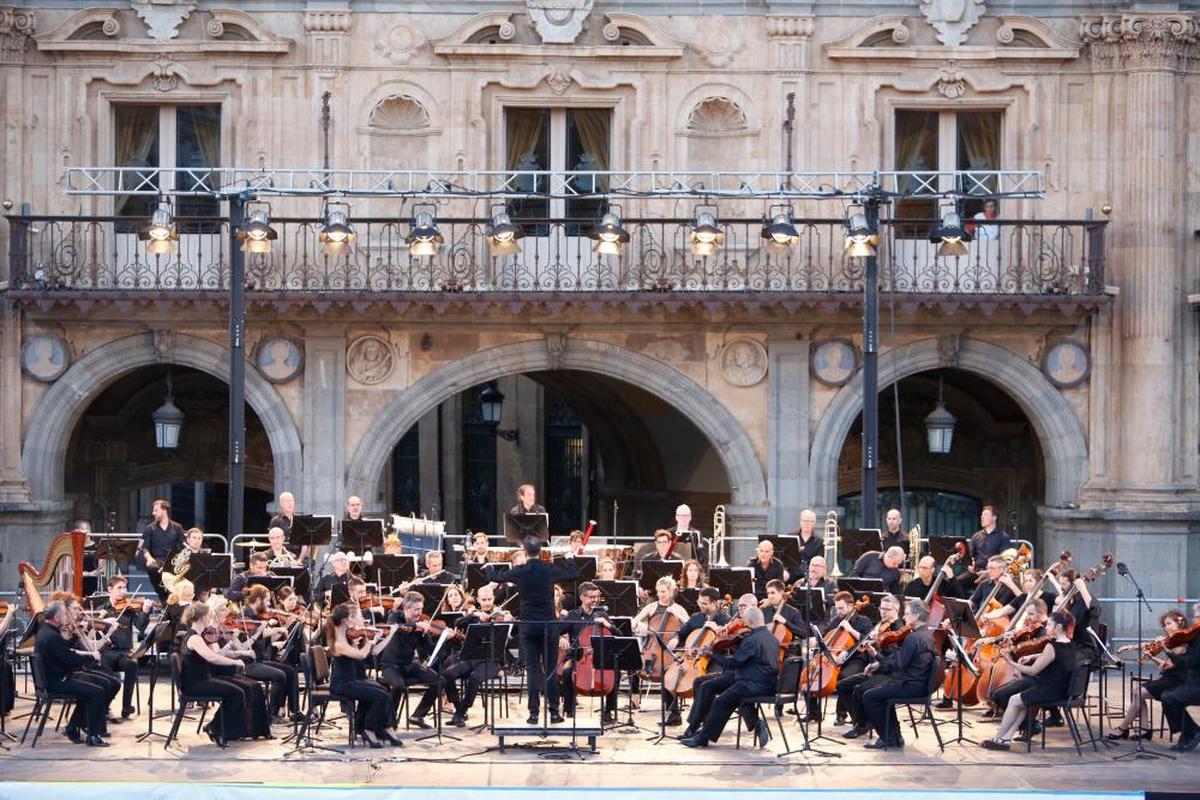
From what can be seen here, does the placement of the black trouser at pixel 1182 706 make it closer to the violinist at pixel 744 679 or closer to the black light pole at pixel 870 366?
the violinist at pixel 744 679

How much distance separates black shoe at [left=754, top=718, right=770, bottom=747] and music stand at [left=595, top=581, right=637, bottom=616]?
82.3 inches

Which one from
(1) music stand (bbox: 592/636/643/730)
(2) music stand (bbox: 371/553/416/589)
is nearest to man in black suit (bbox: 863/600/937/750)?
(1) music stand (bbox: 592/636/643/730)

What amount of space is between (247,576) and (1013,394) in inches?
408

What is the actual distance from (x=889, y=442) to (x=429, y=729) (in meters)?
12.1

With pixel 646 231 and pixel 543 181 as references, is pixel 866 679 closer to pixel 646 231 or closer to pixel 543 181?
pixel 646 231

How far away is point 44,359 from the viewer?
29094 mm

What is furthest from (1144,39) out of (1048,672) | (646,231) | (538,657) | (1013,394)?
(538,657)

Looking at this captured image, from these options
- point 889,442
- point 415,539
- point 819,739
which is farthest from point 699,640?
point 889,442

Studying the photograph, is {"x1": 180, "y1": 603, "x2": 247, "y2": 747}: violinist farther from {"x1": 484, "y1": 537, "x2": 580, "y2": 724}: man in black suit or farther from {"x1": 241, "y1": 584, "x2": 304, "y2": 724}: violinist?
{"x1": 484, "y1": 537, "x2": 580, "y2": 724}: man in black suit

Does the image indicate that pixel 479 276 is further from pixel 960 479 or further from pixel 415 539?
pixel 960 479

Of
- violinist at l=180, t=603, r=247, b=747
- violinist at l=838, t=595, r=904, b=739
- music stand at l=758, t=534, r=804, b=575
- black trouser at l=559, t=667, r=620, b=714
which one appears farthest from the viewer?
music stand at l=758, t=534, r=804, b=575

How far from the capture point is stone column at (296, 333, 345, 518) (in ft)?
95.7

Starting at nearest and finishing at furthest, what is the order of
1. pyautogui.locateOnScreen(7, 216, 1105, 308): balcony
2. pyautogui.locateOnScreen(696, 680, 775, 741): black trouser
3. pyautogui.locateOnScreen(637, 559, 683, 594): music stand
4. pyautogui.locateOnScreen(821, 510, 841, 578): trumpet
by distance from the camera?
1. pyautogui.locateOnScreen(696, 680, 775, 741): black trouser
2. pyautogui.locateOnScreen(637, 559, 683, 594): music stand
3. pyautogui.locateOnScreen(821, 510, 841, 578): trumpet
4. pyautogui.locateOnScreen(7, 216, 1105, 308): balcony

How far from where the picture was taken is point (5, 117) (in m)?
29.0
